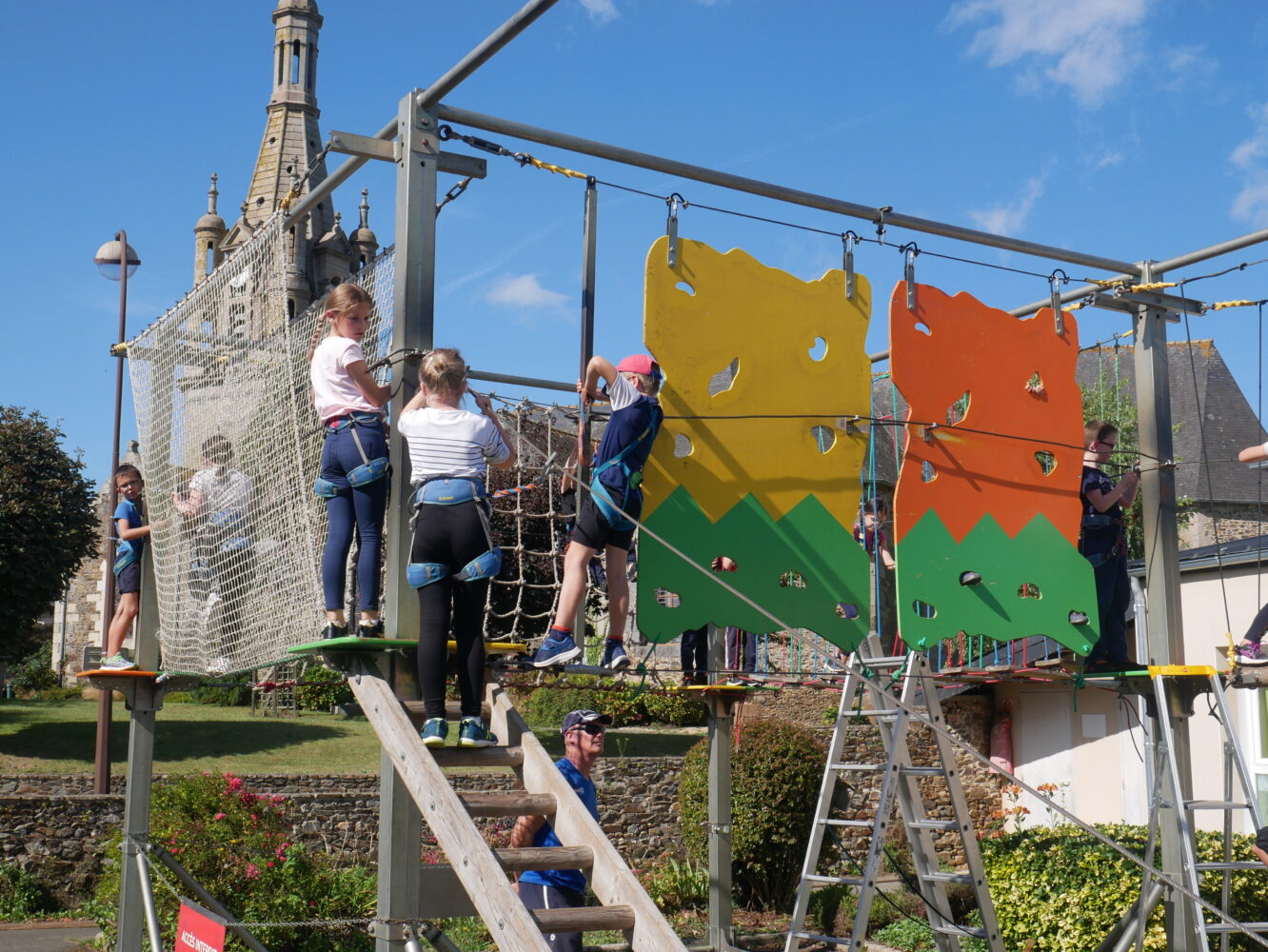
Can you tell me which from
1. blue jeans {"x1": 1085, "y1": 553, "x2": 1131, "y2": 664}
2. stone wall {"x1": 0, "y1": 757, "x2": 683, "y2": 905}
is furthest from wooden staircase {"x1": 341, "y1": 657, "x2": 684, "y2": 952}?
stone wall {"x1": 0, "y1": 757, "x2": 683, "y2": 905}

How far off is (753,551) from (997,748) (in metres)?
12.1

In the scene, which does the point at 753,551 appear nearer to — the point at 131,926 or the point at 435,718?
the point at 435,718

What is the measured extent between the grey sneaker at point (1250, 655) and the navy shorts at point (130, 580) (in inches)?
283

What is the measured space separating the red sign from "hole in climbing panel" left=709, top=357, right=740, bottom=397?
3.90 metres

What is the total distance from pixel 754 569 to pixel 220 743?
49.7 ft

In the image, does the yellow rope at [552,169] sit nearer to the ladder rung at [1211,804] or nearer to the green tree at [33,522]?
the ladder rung at [1211,804]

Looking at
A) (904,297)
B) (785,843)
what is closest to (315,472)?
(904,297)

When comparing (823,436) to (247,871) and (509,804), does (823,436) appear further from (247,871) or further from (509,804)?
(247,871)

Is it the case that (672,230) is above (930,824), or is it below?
above

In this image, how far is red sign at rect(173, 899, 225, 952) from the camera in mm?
6688

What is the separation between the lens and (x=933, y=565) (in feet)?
27.3

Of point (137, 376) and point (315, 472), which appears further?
Result: point (137, 376)

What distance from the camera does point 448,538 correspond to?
19.0 feet

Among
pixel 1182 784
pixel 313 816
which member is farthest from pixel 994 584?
pixel 313 816
